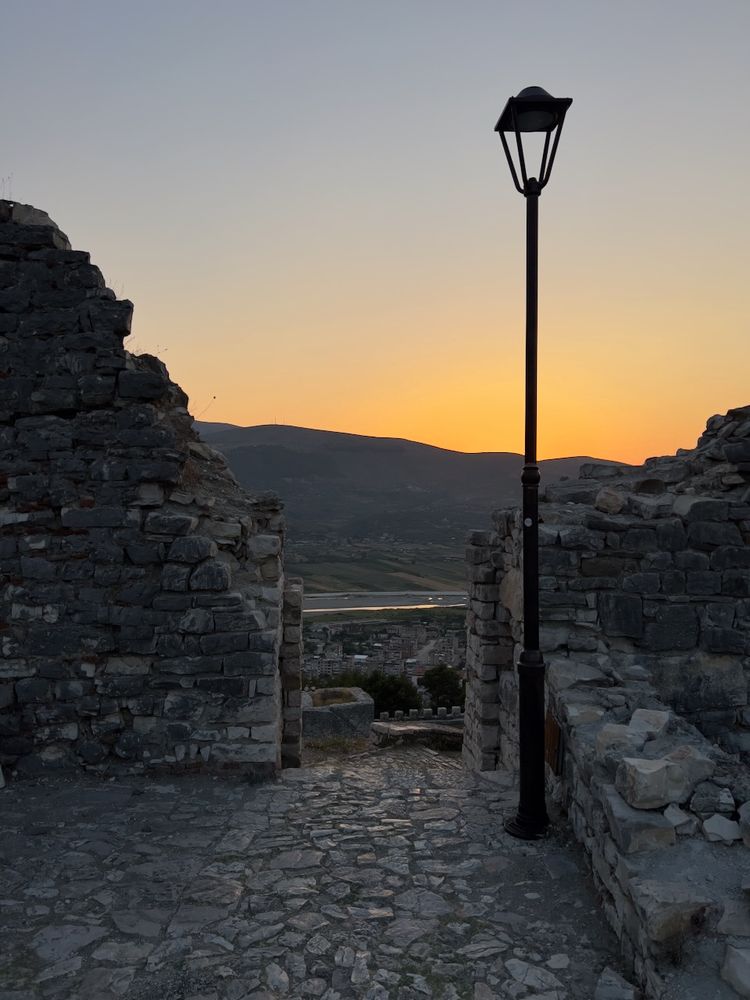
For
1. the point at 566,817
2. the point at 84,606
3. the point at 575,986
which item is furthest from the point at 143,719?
the point at 575,986

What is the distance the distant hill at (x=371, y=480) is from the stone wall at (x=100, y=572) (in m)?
83.5

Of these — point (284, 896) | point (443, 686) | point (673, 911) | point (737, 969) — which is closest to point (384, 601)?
point (443, 686)

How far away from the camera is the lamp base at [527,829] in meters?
5.28

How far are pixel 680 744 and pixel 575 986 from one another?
A: 167 centimetres

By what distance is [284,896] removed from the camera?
454 cm

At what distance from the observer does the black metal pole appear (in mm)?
5395

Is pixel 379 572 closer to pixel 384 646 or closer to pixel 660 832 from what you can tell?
pixel 384 646

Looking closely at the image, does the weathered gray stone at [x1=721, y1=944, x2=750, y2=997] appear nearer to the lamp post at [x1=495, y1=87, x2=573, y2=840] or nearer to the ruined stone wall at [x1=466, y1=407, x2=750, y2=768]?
the lamp post at [x1=495, y1=87, x2=573, y2=840]

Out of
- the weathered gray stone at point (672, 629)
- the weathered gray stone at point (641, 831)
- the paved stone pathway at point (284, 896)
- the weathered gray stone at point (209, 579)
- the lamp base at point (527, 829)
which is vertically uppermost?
the weathered gray stone at point (209, 579)

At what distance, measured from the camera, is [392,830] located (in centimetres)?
551

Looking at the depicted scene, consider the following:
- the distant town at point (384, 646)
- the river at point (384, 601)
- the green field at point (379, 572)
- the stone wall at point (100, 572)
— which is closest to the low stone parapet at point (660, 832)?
the stone wall at point (100, 572)

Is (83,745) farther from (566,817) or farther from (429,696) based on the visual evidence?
(429,696)

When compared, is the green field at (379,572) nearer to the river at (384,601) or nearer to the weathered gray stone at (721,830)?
the river at (384,601)

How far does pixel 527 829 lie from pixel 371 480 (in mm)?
136355
